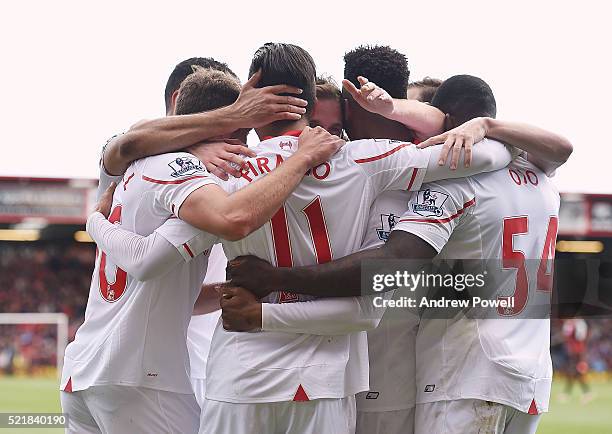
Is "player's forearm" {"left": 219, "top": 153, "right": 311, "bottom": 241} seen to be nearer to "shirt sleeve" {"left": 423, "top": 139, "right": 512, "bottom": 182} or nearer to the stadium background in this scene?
"shirt sleeve" {"left": 423, "top": 139, "right": 512, "bottom": 182}

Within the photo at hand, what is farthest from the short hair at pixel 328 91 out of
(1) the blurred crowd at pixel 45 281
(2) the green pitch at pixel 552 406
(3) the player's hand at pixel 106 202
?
(1) the blurred crowd at pixel 45 281

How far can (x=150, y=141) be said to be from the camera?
131 inches

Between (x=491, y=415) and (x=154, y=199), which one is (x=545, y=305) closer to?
(x=491, y=415)

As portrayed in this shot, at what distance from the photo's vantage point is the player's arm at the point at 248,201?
292 centimetres

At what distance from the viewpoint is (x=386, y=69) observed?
3.65 meters

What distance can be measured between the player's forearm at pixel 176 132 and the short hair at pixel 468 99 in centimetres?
91

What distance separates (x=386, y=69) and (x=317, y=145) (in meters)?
0.69

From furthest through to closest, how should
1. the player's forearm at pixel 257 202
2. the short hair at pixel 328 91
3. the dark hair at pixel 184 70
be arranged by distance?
the dark hair at pixel 184 70, the short hair at pixel 328 91, the player's forearm at pixel 257 202

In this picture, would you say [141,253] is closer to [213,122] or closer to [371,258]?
[213,122]

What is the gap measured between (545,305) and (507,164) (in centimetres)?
60

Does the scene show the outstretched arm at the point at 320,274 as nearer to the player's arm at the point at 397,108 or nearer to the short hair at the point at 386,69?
the player's arm at the point at 397,108

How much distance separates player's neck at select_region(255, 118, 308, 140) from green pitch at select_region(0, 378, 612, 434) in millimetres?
10105

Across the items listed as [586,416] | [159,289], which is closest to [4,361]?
[586,416]

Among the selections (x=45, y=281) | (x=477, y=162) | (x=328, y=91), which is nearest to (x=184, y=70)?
(x=328, y=91)
